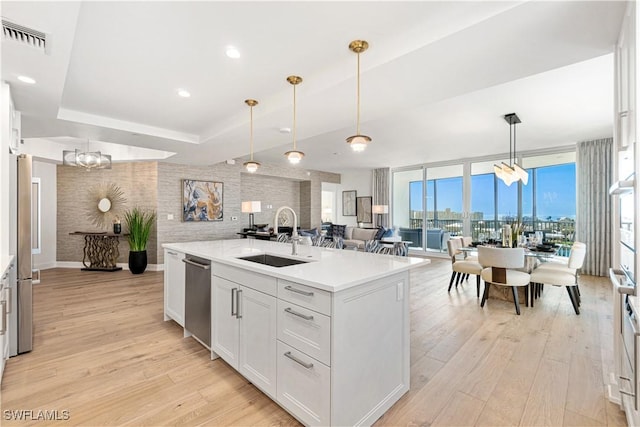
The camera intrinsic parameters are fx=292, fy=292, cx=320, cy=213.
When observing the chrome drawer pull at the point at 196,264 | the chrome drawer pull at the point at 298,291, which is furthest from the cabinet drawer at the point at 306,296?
the chrome drawer pull at the point at 196,264

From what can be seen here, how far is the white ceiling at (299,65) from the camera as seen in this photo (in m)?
1.79

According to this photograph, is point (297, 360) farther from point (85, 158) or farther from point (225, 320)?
point (85, 158)

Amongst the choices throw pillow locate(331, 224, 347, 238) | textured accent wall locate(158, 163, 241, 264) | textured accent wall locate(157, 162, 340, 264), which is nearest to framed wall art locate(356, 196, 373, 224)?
textured accent wall locate(157, 162, 340, 264)

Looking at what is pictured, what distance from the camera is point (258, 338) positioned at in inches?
78.0


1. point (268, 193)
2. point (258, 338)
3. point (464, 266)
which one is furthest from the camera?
point (268, 193)

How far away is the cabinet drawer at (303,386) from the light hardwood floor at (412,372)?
164mm

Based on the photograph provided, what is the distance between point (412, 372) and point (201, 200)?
6.03 m

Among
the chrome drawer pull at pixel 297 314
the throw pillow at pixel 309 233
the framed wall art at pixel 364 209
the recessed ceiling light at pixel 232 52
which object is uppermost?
the recessed ceiling light at pixel 232 52

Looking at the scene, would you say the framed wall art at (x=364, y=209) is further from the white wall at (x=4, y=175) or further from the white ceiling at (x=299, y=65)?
the white wall at (x=4, y=175)

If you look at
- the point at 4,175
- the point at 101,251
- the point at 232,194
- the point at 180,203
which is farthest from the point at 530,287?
the point at 101,251

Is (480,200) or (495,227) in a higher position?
(480,200)

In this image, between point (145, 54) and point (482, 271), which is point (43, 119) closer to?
point (145, 54)

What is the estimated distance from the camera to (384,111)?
316cm

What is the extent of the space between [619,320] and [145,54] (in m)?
3.86
